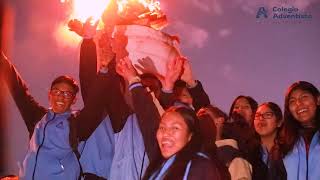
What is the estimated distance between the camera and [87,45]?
3.16m

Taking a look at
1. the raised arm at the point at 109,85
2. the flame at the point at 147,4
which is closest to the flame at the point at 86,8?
the flame at the point at 147,4

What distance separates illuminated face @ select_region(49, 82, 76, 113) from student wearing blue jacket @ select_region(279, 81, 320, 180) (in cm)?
149

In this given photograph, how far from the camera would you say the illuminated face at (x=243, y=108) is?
138 inches

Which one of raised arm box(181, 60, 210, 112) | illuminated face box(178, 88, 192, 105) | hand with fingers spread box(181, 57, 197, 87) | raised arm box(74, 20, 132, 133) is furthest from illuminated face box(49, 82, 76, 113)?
hand with fingers spread box(181, 57, 197, 87)

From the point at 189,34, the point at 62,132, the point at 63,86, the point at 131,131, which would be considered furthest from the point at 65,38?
the point at 131,131

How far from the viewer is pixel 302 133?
272 cm

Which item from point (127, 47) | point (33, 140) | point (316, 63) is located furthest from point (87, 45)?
point (316, 63)

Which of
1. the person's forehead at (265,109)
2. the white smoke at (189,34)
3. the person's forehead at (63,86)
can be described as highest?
the white smoke at (189,34)

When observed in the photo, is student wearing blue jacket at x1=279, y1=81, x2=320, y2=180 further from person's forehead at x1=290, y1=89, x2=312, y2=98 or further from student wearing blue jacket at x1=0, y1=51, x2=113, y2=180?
student wearing blue jacket at x1=0, y1=51, x2=113, y2=180

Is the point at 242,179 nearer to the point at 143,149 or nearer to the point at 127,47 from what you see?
the point at 143,149

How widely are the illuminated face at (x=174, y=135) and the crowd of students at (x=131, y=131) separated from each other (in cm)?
23

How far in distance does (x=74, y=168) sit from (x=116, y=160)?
0.33 meters

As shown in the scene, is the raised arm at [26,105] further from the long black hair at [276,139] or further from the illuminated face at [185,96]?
the long black hair at [276,139]

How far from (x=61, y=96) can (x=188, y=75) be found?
1.59m
